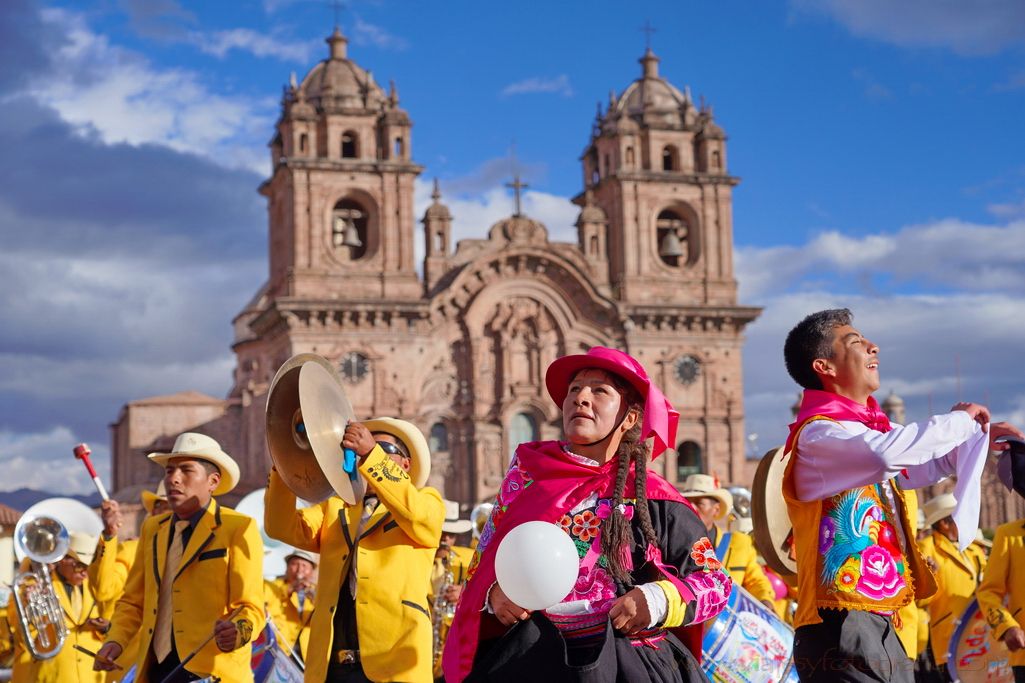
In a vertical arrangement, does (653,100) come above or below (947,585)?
above

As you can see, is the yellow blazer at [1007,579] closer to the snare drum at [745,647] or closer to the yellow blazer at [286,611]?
the snare drum at [745,647]

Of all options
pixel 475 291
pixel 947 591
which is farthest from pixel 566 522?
pixel 475 291

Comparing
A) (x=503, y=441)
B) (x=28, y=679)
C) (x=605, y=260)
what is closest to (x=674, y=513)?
(x=28, y=679)

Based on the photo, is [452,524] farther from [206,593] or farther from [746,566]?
[206,593]

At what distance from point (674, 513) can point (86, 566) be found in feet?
25.6

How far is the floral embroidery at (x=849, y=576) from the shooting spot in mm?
5664

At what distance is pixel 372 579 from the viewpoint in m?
7.70

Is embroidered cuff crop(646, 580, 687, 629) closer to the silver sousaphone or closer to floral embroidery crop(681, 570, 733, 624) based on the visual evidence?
floral embroidery crop(681, 570, 733, 624)

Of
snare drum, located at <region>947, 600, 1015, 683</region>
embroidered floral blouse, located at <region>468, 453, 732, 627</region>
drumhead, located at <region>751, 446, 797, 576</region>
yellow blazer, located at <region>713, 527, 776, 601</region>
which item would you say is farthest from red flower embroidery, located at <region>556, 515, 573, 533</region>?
yellow blazer, located at <region>713, 527, 776, 601</region>

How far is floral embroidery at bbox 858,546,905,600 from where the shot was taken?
18.6ft

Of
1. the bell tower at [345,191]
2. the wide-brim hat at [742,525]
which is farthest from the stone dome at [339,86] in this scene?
the wide-brim hat at [742,525]

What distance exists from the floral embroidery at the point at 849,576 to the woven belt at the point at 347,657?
2.87m

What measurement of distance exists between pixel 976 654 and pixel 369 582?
4.19 m

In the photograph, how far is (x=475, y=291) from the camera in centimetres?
4584
